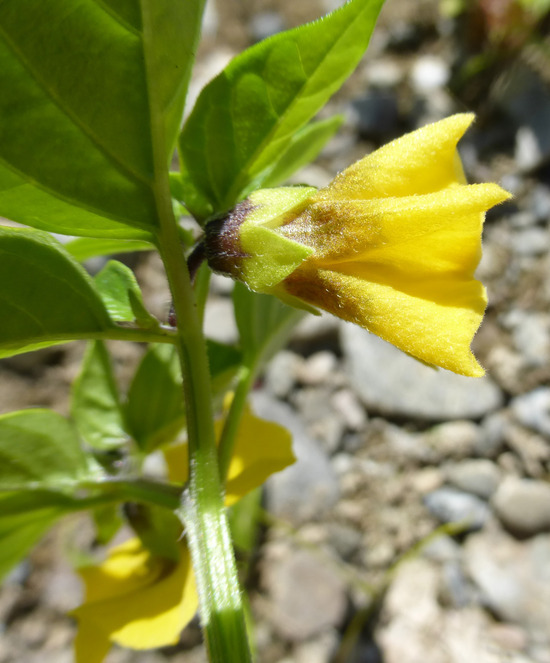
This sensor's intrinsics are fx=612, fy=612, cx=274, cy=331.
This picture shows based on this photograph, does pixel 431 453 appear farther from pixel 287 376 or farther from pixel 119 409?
pixel 119 409

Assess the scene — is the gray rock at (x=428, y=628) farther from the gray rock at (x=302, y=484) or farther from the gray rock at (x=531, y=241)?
the gray rock at (x=531, y=241)

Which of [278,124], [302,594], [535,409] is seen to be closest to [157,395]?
[278,124]

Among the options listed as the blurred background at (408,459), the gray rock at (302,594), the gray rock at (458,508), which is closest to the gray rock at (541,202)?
the blurred background at (408,459)

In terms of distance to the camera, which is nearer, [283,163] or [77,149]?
[77,149]

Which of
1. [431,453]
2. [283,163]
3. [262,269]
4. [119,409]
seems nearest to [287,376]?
[431,453]

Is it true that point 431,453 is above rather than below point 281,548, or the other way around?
above

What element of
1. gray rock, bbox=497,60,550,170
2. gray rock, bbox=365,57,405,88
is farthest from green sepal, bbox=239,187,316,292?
gray rock, bbox=365,57,405,88
